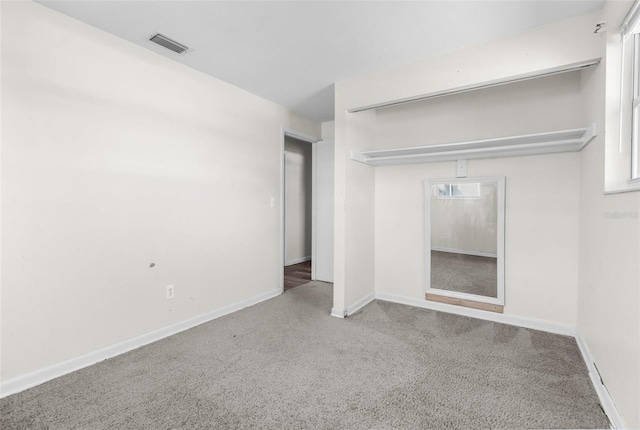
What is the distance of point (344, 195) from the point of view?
306cm

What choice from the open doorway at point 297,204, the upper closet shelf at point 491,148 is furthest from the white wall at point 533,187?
the open doorway at point 297,204

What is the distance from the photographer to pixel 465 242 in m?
3.12

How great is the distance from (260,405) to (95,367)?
1.31m

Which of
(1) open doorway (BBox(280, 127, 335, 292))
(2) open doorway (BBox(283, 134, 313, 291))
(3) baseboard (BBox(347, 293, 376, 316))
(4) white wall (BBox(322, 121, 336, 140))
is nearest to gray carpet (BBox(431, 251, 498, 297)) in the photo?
(3) baseboard (BBox(347, 293, 376, 316))

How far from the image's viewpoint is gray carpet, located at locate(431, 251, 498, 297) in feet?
9.82

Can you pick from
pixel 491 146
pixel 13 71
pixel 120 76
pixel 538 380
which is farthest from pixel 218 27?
pixel 538 380

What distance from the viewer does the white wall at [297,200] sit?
575 centimetres

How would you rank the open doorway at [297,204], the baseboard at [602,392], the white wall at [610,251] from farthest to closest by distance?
the open doorway at [297,204] → the baseboard at [602,392] → the white wall at [610,251]

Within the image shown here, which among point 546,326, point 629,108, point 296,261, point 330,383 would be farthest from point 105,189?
point 296,261

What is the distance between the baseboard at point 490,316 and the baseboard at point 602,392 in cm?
29

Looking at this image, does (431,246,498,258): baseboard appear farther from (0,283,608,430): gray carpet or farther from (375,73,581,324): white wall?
(0,283,608,430): gray carpet

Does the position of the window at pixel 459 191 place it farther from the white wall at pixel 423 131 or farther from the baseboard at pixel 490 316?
the baseboard at pixel 490 316

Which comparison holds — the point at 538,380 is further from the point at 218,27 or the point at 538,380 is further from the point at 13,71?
the point at 13,71

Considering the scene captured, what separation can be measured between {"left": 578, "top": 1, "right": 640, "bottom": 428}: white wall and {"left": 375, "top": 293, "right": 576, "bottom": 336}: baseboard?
178 mm
